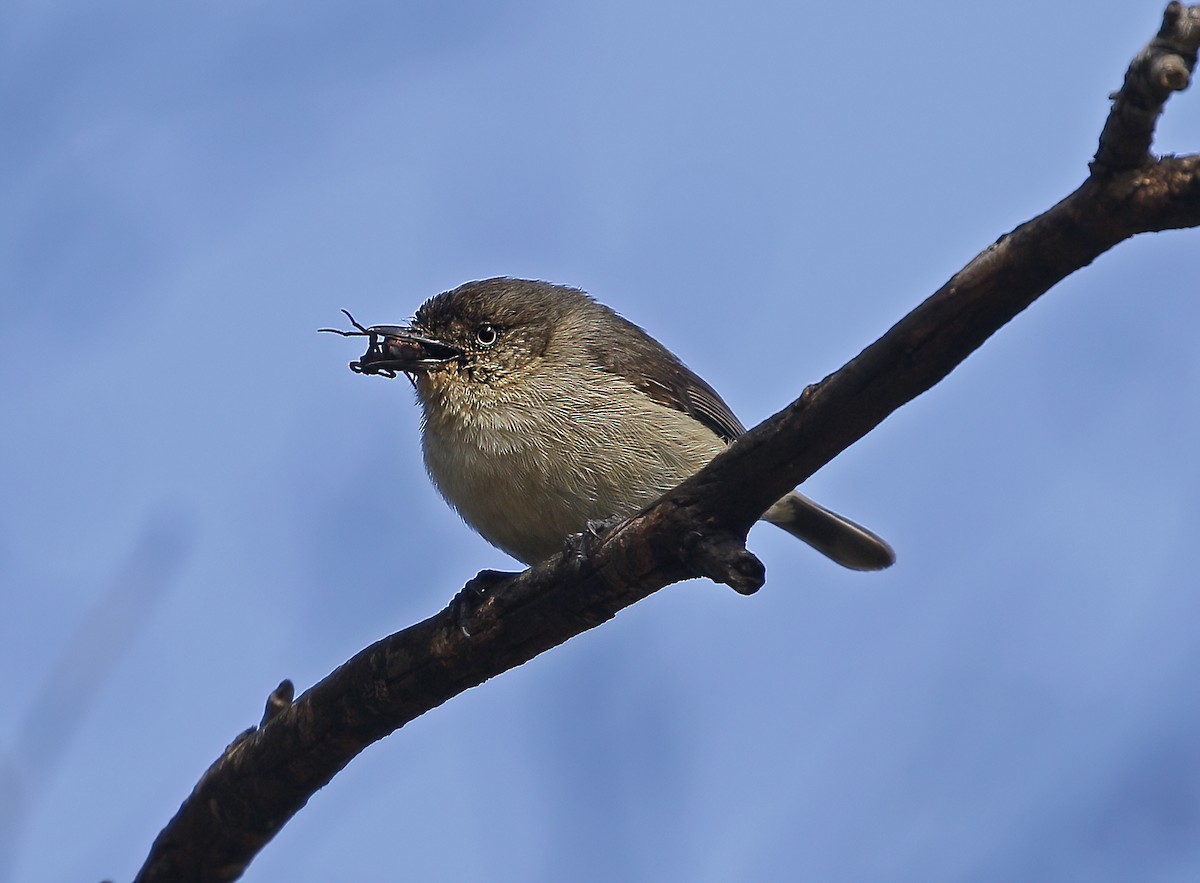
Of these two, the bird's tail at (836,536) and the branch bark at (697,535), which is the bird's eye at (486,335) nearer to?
the branch bark at (697,535)

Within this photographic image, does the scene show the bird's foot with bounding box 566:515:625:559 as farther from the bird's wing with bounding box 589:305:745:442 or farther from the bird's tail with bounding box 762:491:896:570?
the bird's tail with bounding box 762:491:896:570

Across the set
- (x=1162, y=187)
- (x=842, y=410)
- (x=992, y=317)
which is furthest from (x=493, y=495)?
(x=1162, y=187)

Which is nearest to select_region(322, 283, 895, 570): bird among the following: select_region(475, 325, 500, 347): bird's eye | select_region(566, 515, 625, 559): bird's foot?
select_region(475, 325, 500, 347): bird's eye

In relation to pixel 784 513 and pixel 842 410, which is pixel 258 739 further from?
pixel 784 513

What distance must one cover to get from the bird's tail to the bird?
780mm

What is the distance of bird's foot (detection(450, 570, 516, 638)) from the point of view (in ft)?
14.7

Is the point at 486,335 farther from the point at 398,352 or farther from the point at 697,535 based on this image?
the point at 697,535

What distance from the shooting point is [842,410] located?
3.50 metres

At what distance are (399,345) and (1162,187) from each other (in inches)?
143

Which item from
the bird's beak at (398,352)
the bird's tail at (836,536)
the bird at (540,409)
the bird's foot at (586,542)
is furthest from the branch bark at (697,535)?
the bird's tail at (836,536)

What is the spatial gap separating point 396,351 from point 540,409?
88 cm

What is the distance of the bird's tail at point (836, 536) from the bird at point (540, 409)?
0.78m

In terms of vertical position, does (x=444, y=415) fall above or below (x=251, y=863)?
above

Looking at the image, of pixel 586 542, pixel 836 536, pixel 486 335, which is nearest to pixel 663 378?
pixel 486 335
